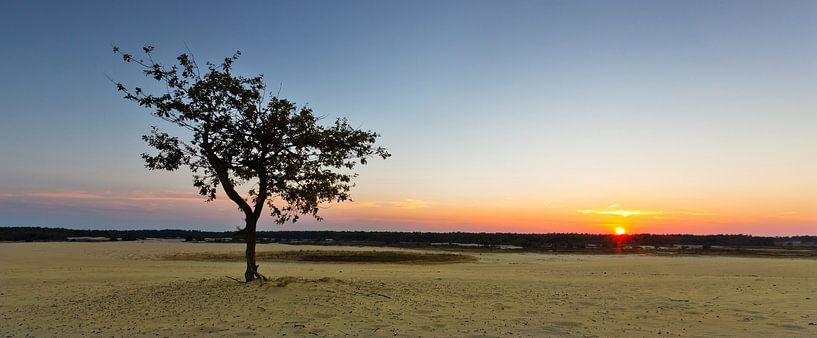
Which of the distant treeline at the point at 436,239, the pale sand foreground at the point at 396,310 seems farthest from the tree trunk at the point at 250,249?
the distant treeline at the point at 436,239

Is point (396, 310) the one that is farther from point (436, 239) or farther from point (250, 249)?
point (436, 239)

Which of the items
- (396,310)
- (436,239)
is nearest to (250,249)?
(396,310)

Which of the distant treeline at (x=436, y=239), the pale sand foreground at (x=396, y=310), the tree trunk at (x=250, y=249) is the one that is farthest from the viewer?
the distant treeline at (x=436, y=239)

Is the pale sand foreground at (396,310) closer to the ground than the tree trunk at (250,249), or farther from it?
closer to the ground

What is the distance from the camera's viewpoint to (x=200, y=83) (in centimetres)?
1853

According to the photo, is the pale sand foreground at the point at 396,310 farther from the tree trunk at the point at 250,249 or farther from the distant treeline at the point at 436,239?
the distant treeline at the point at 436,239

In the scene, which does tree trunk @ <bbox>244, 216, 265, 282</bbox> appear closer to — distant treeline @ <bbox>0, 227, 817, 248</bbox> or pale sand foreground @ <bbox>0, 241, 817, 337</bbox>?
pale sand foreground @ <bbox>0, 241, 817, 337</bbox>

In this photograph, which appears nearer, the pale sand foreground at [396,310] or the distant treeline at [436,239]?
the pale sand foreground at [396,310]

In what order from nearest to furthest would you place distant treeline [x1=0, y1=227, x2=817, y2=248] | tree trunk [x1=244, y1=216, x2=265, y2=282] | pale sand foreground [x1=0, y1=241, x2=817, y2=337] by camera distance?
1. pale sand foreground [x1=0, y1=241, x2=817, y2=337]
2. tree trunk [x1=244, y1=216, x2=265, y2=282]
3. distant treeline [x1=0, y1=227, x2=817, y2=248]

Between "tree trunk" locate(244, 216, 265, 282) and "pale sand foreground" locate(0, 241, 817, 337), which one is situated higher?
"tree trunk" locate(244, 216, 265, 282)

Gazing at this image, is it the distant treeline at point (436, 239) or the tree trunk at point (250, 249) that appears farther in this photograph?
the distant treeline at point (436, 239)

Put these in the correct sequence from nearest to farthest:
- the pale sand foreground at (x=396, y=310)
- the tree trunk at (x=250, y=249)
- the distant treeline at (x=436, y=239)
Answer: the pale sand foreground at (x=396, y=310)
the tree trunk at (x=250, y=249)
the distant treeline at (x=436, y=239)

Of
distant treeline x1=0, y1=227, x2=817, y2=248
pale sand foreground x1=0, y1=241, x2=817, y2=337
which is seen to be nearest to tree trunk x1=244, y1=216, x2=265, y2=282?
pale sand foreground x1=0, y1=241, x2=817, y2=337

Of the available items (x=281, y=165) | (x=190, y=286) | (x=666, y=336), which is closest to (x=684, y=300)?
(x=666, y=336)
